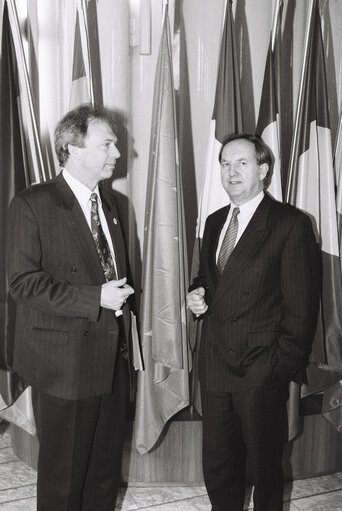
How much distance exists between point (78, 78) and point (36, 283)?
1.27m

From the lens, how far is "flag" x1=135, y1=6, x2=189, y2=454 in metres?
2.64

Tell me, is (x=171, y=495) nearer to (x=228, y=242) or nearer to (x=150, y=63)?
(x=228, y=242)

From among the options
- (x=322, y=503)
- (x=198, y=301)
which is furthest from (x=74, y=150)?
(x=322, y=503)

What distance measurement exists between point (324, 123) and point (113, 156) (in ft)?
3.88

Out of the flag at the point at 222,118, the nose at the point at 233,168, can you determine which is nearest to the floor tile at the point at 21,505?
Result: the flag at the point at 222,118

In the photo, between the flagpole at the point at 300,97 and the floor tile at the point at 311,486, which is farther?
the floor tile at the point at 311,486

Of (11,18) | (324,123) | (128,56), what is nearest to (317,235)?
(324,123)

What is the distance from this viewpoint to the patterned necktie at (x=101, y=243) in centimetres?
206

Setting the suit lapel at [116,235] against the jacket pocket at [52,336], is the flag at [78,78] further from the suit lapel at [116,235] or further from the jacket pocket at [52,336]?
the jacket pocket at [52,336]

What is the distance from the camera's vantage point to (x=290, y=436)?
2.73 m

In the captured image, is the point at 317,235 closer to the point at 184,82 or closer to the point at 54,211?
the point at 184,82

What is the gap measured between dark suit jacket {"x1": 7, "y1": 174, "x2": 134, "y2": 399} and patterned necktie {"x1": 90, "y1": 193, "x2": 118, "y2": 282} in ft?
0.17

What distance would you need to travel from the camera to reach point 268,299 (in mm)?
2102

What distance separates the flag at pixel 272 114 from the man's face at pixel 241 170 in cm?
49
